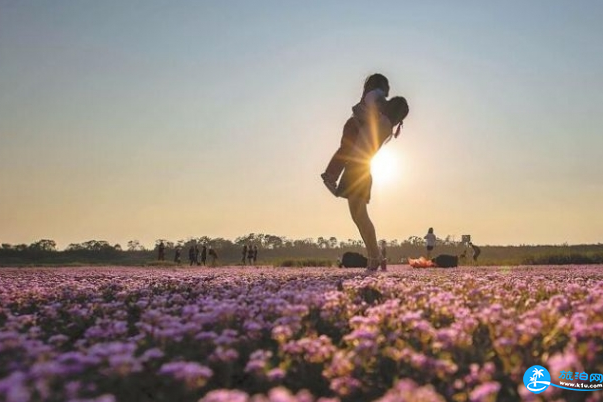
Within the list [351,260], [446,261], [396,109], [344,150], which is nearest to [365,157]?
[344,150]

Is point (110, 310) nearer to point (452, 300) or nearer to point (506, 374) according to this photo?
point (452, 300)

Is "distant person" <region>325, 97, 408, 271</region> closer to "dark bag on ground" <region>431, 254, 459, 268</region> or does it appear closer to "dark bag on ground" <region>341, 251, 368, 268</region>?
"dark bag on ground" <region>431, 254, 459, 268</region>

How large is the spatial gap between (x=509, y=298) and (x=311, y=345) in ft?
10.5

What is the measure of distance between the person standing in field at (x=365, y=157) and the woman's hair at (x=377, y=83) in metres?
0.42

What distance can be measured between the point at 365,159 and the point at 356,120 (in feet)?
2.79

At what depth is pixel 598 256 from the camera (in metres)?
29.6

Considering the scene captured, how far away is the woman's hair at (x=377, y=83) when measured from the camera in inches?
479

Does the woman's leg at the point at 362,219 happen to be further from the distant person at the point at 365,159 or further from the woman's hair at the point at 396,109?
the woman's hair at the point at 396,109

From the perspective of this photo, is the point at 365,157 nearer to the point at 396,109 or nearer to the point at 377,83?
the point at 396,109

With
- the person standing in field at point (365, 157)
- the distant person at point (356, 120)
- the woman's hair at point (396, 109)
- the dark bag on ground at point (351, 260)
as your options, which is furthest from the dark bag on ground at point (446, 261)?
the woman's hair at point (396, 109)

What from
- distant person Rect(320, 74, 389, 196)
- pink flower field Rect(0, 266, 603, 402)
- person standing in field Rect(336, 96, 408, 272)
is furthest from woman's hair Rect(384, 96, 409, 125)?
pink flower field Rect(0, 266, 603, 402)

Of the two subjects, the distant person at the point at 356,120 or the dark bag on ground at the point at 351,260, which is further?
the dark bag on ground at the point at 351,260

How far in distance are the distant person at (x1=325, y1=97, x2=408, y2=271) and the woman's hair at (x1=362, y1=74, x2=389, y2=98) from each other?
424 millimetres

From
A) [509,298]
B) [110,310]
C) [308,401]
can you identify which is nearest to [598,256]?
[509,298]
